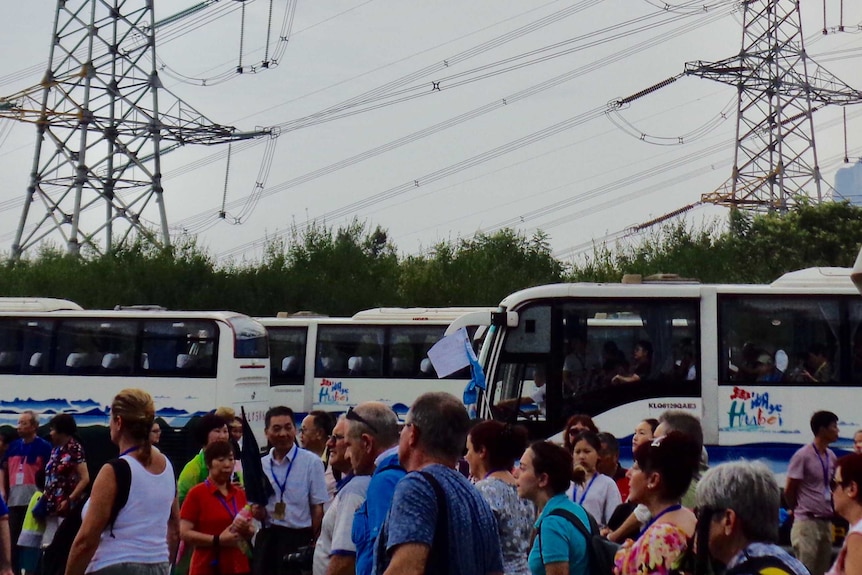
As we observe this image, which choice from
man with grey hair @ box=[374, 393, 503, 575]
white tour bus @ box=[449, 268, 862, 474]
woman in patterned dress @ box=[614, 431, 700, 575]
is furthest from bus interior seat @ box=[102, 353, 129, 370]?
man with grey hair @ box=[374, 393, 503, 575]

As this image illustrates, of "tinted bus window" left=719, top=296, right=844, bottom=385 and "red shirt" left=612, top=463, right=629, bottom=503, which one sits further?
"tinted bus window" left=719, top=296, right=844, bottom=385

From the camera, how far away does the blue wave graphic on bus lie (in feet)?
86.5

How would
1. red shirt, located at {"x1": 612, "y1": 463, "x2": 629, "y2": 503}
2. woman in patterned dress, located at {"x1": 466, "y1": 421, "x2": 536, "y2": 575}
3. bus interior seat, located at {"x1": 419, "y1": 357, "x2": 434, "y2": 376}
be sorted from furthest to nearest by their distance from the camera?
1. bus interior seat, located at {"x1": 419, "y1": 357, "x2": 434, "y2": 376}
2. red shirt, located at {"x1": 612, "y1": 463, "x2": 629, "y2": 503}
3. woman in patterned dress, located at {"x1": 466, "y1": 421, "x2": 536, "y2": 575}

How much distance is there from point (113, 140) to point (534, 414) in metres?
31.9

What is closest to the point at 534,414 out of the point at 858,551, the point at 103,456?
the point at 103,456

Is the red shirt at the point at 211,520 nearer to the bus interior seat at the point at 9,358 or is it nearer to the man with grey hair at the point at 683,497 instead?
the man with grey hair at the point at 683,497

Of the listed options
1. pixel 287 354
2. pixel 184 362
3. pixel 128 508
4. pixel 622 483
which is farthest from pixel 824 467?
pixel 287 354

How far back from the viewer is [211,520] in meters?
8.54

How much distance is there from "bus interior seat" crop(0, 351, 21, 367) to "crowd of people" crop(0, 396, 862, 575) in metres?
16.4

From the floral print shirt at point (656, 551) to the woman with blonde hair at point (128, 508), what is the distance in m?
2.74

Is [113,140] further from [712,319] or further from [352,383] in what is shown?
[712,319]

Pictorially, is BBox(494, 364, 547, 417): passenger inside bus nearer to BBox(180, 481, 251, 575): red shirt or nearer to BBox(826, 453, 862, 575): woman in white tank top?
BBox(180, 481, 251, 575): red shirt

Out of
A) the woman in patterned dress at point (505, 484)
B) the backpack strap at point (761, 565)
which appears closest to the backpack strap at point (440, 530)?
the backpack strap at point (761, 565)

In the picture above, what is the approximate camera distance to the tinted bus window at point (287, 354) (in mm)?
30359
